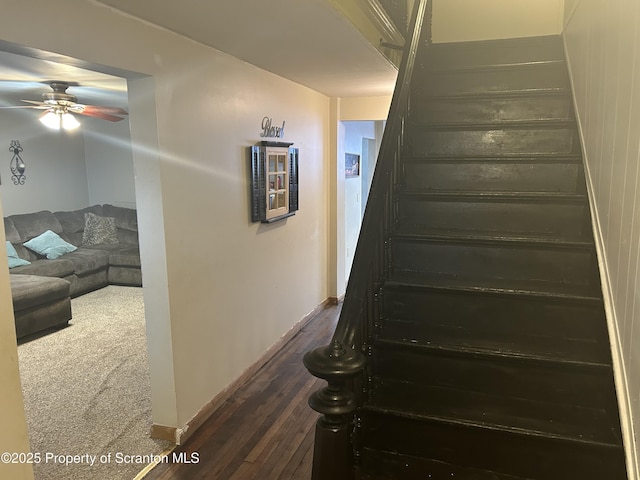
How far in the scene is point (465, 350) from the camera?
187 centimetres

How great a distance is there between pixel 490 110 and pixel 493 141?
278 millimetres

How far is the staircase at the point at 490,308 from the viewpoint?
5.61 ft

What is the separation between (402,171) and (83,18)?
5.52 feet

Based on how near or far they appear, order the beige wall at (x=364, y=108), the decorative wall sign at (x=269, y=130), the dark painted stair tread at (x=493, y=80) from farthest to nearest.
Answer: the beige wall at (x=364, y=108) → the decorative wall sign at (x=269, y=130) → the dark painted stair tread at (x=493, y=80)

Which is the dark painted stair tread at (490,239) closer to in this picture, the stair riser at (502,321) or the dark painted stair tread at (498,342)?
the stair riser at (502,321)

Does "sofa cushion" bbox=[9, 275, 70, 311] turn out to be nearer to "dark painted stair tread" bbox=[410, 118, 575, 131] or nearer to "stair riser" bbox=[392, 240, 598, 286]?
"stair riser" bbox=[392, 240, 598, 286]

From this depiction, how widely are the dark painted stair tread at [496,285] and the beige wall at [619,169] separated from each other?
6.5 inches

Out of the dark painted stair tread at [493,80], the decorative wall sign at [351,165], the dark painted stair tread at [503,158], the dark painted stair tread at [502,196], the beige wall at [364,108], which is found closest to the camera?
the dark painted stair tread at [502,196]

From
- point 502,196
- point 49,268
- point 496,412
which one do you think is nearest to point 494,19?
point 502,196

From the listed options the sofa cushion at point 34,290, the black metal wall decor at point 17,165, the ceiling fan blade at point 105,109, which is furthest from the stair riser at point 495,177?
the black metal wall decor at point 17,165

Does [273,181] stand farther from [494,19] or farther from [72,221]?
[72,221]

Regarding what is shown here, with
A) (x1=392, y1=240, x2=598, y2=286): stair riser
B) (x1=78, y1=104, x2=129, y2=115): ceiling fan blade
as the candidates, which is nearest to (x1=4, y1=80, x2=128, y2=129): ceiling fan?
(x1=78, y1=104, x2=129, y2=115): ceiling fan blade

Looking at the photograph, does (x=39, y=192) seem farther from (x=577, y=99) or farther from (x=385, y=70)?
(x=577, y=99)

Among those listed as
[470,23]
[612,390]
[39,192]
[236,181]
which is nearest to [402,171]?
[236,181]
